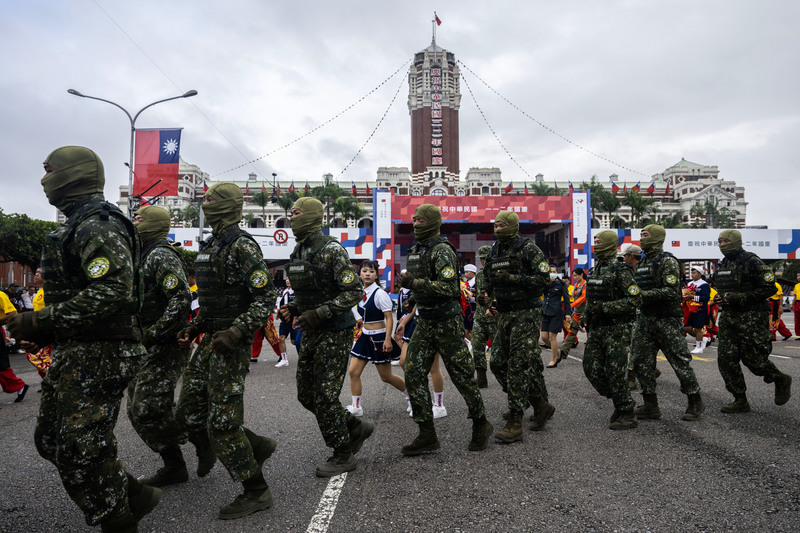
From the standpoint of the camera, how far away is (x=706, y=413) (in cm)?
536

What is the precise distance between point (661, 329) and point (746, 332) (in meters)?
0.94

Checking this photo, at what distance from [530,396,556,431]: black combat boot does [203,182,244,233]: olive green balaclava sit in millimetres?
3270

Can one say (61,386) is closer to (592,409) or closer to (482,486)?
(482,486)

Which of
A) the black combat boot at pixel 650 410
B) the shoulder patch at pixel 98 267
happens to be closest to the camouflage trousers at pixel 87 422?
the shoulder patch at pixel 98 267

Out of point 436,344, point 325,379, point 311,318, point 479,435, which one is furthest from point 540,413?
point 311,318

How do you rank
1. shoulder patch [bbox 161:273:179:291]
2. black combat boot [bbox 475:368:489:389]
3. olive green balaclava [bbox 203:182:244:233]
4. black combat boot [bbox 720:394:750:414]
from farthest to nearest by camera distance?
black combat boot [bbox 475:368:489:389] → black combat boot [bbox 720:394:750:414] → shoulder patch [bbox 161:273:179:291] → olive green balaclava [bbox 203:182:244:233]

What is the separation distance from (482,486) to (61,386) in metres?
2.59

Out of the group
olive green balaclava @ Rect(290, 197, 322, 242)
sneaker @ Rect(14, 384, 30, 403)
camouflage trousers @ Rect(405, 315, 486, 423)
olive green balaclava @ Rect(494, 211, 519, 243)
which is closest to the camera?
olive green balaclava @ Rect(290, 197, 322, 242)

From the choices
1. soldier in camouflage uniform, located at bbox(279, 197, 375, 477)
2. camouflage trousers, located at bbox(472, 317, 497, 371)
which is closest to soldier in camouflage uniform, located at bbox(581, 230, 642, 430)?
camouflage trousers, located at bbox(472, 317, 497, 371)

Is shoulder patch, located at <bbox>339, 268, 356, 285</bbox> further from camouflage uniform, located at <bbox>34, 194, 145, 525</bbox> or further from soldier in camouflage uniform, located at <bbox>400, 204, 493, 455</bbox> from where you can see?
camouflage uniform, located at <bbox>34, 194, 145, 525</bbox>

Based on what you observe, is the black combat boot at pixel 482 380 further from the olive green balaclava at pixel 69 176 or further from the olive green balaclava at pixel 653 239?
the olive green balaclava at pixel 69 176

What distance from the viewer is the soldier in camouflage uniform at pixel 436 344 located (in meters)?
4.13

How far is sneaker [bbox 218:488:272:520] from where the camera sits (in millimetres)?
2971

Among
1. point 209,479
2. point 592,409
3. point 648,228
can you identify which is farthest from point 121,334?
point 648,228
